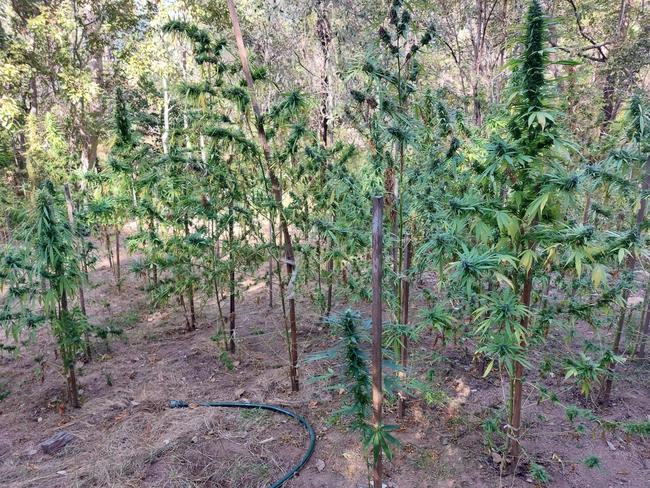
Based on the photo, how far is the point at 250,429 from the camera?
12.0ft

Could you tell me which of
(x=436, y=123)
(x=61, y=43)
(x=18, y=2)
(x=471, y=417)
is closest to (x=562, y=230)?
(x=436, y=123)

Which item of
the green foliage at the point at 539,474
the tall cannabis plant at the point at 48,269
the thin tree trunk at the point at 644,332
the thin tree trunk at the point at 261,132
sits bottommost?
the green foliage at the point at 539,474

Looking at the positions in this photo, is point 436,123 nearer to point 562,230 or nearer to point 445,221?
point 445,221

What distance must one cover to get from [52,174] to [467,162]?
248 inches

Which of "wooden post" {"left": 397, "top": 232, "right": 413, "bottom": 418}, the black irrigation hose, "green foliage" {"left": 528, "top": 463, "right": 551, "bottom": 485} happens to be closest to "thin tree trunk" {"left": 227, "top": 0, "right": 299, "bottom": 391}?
the black irrigation hose

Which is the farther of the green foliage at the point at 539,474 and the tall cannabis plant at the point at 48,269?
Result: the tall cannabis plant at the point at 48,269

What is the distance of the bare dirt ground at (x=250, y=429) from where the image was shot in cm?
310

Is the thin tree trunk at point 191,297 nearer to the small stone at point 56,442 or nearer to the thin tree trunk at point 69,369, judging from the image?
the thin tree trunk at point 69,369

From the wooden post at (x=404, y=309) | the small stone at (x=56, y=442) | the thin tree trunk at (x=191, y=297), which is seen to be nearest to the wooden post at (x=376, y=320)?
the wooden post at (x=404, y=309)

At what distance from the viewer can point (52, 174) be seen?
6.65 metres

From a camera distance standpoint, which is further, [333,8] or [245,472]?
[333,8]

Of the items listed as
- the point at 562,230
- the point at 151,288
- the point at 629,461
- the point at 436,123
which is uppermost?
the point at 436,123

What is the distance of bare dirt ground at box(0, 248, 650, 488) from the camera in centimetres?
310

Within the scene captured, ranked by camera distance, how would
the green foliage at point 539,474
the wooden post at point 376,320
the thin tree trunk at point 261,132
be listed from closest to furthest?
the wooden post at point 376,320 → the green foliage at point 539,474 → the thin tree trunk at point 261,132
